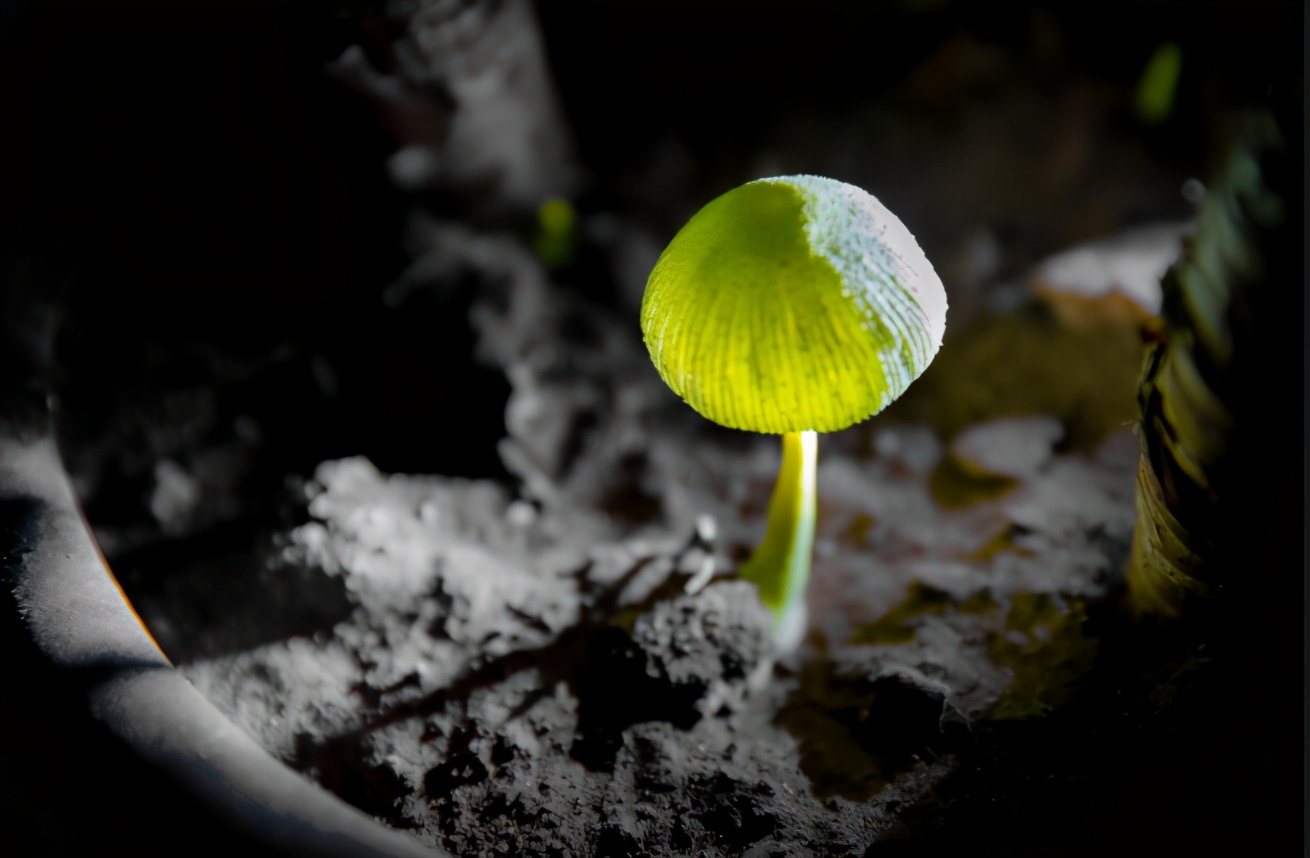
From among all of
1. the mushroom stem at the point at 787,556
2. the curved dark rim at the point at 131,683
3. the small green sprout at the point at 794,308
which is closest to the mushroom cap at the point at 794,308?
the small green sprout at the point at 794,308

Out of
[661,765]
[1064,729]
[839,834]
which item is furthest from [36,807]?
[1064,729]

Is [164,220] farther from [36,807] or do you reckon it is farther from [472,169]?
[36,807]

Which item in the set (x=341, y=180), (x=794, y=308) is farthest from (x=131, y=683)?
(x=341, y=180)

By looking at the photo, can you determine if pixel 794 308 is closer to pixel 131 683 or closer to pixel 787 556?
pixel 787 556

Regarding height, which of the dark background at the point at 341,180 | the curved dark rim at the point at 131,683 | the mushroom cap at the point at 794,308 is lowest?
the curved dark rim at the point at 131,683

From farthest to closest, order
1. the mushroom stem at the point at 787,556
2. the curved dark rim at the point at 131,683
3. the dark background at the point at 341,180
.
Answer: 1. the mushroom stem at the point at 787,556
2. the dark background at the point at 341,180
3. the curved dark rim at the point at 131,683

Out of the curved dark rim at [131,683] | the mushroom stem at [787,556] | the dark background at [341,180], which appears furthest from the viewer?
the mushroom stem at [787,556]

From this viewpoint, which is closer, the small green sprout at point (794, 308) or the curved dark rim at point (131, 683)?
the curved dark rim at point (131, 683)

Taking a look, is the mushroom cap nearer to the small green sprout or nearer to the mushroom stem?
the small green sprout

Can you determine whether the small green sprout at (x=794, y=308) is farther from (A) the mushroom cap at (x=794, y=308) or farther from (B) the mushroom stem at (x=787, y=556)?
(B) the mushroom stem at (x=787, y=556)
